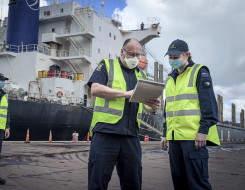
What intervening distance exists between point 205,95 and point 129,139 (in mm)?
810

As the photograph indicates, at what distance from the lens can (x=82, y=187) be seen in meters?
3.71

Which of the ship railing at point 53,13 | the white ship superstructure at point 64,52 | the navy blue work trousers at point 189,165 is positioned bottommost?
the navy blue work trousers at point 189,165

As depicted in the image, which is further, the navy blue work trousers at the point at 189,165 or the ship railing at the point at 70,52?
the ship railing at the point at 70,52

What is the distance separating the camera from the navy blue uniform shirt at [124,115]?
233 cm

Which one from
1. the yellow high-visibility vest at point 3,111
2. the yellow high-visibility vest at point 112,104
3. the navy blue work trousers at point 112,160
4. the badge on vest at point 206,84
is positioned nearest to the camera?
the navy blue work trousers at point 112,160

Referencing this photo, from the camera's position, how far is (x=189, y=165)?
2.35 m

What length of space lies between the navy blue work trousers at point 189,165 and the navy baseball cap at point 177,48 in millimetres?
902

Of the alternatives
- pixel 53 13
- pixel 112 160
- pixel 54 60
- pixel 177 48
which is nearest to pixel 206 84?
pixel 177 48

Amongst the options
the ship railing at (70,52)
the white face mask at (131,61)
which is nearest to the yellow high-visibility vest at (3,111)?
the white face mask at (131,61)

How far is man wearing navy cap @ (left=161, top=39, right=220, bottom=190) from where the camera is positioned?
234 centimetres

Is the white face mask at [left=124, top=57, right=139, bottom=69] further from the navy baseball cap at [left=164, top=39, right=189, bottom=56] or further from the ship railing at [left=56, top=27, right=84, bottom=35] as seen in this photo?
the ship railing at [left=56, top=27, right=84, bottom=35]

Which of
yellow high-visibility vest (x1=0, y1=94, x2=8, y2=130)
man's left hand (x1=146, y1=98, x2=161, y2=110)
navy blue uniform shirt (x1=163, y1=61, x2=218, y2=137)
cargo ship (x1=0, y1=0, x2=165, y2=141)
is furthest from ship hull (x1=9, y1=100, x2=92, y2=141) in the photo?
navy blue uniform shirt (x1=163, y1=61, x2=218, y2=137)

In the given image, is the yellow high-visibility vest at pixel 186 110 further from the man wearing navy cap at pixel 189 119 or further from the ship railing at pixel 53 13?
the ship railing at pixel 53 13

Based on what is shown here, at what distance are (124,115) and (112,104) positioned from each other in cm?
15
